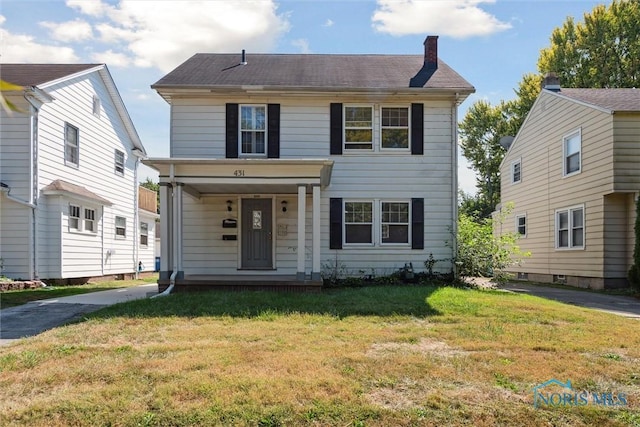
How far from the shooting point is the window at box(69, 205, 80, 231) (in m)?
14.3

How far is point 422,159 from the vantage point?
1282 cm

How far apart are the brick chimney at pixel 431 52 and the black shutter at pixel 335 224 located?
5312 mm

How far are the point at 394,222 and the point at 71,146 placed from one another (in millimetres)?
10322

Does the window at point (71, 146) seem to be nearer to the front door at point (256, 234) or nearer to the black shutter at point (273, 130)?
the front door at point (256, 234)

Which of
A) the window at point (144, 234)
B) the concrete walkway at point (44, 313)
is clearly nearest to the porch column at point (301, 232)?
the concrete walkway at point (44, 313)

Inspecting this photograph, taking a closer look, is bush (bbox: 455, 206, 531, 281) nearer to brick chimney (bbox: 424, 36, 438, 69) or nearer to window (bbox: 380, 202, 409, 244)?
window (bbox: 380, 202, 409, 244)

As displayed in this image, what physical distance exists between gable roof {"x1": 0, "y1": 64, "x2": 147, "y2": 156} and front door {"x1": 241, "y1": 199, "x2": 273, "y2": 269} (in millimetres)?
6436

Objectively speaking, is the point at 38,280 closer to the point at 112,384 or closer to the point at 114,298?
the point at 114,298

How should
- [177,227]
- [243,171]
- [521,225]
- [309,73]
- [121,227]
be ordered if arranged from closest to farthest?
[243,171] → [177,227] → [309,73] → [121,227] → [521,225]

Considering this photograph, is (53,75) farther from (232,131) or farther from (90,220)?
(232,131)

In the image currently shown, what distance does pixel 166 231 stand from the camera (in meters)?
11.3

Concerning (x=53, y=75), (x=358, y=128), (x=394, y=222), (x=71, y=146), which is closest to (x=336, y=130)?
(x=358, y=128)

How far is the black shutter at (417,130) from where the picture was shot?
1278cm

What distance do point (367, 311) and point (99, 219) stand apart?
1158cm
